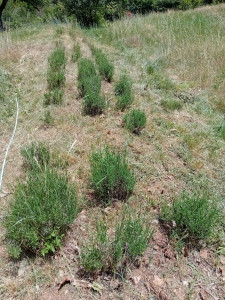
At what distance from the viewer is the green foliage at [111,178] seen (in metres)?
2.11

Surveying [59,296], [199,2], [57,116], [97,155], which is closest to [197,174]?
[97,155]

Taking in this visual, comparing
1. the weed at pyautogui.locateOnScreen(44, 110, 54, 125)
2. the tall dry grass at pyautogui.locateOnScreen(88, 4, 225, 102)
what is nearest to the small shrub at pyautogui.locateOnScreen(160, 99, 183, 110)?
the tall dry grass at pyautogui.locateOnScreen(88, 4, 225, 102)

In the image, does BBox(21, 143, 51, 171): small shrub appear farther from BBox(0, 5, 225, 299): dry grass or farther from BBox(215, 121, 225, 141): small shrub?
BBox(215, 121, 225, 141): small shrub

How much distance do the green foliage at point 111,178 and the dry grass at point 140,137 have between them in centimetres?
13

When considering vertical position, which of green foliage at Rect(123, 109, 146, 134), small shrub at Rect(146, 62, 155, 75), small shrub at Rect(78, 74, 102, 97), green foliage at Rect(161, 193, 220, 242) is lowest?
green foliage at Rect(161, 193, 220, 242)

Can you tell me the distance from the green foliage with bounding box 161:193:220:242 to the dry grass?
15 cm

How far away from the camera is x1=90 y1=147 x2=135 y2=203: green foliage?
2.11 m

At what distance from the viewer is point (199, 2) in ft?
80.7

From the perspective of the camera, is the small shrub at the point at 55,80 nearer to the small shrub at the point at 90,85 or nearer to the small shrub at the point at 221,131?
the small shrub at the point at 90,85

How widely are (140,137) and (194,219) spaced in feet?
5.23

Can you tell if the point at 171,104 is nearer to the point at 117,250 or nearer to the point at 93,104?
the point at 93,104

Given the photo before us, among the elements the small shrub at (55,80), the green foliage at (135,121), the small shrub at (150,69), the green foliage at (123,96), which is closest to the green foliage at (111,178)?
the green foliage at (135,121)

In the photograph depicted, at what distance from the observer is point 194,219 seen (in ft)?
5.93

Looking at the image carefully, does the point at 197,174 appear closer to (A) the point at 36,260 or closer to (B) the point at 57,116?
(A) the point at 36,260
